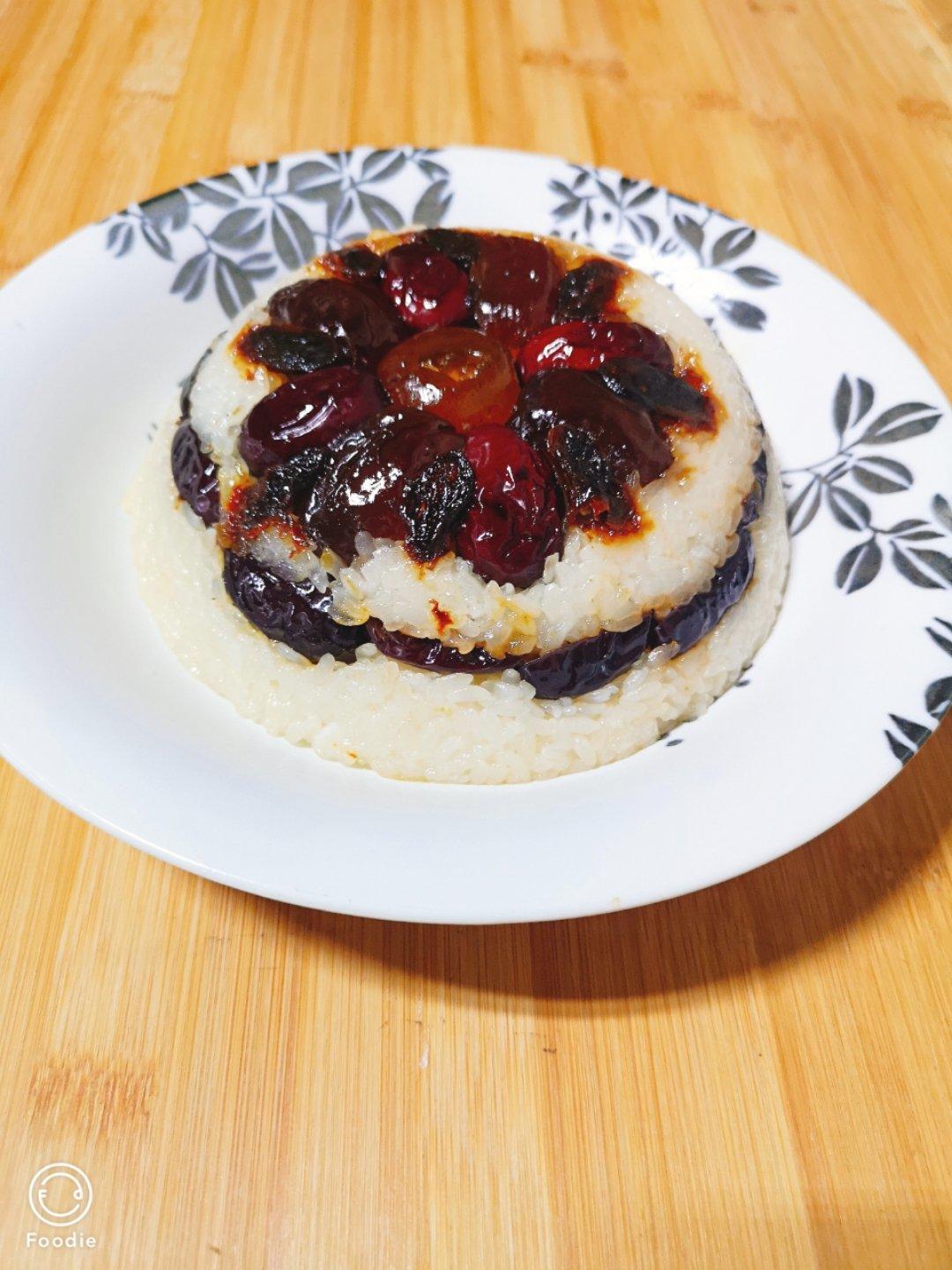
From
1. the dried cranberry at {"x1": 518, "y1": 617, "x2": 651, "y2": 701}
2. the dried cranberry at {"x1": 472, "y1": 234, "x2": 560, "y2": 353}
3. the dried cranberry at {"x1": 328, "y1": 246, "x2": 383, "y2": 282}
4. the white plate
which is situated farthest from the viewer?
the dried cranberry at {"x1": 328, "y1": 246, "x2": 383, "y2": 282}

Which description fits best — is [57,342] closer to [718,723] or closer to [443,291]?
[443,291]

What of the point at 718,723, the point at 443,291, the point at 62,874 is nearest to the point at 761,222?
the point at 443,291

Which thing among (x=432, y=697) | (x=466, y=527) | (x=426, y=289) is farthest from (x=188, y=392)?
(x=432, y=697)

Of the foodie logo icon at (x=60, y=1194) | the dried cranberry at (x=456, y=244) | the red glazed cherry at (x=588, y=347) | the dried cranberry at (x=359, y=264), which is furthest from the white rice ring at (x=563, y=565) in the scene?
the foodie logo icon at (x=60, y=1194)

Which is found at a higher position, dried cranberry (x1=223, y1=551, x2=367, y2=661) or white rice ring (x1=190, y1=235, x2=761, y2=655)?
white rice ring (x1=190, y1=235, x2=761, y2=655)

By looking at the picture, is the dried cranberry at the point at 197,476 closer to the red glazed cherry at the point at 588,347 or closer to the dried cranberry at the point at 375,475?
the dried cranberry at the point at 375,475

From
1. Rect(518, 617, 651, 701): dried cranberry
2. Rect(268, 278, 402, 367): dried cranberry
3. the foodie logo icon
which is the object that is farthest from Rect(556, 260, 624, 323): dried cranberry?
the foodie logo icon

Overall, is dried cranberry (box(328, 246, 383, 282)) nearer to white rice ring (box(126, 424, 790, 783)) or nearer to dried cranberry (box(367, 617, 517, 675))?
white rice ring (box(126, 424, 790, 783))

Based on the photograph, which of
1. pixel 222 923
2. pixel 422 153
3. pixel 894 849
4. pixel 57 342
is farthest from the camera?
pixel 422 153
